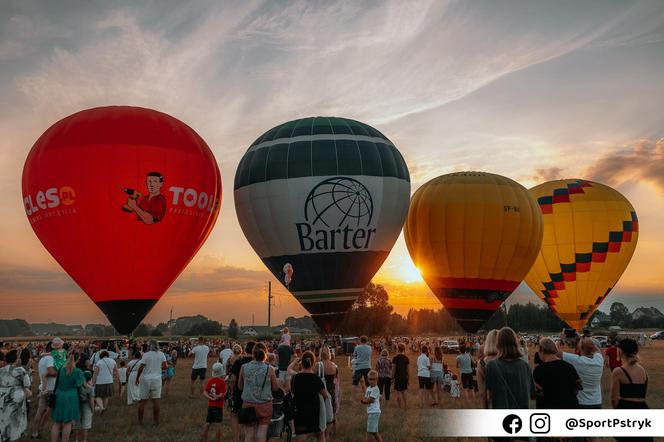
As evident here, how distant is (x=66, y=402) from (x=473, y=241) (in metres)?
18.6

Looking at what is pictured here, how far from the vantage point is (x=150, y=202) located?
18.6 meters

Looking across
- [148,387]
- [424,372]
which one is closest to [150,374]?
[148,387]

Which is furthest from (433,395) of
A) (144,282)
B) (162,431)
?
(144,282)

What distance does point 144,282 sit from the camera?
19016 mm

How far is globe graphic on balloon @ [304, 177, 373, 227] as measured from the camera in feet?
69.4

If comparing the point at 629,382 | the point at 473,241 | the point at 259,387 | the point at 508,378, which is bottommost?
the point at 259,387

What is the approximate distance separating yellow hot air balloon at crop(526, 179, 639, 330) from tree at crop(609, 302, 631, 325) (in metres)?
118

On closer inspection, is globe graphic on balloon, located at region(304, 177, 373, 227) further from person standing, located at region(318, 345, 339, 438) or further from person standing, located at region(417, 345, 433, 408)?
person standing, located at region(318, 345, 339, 438)

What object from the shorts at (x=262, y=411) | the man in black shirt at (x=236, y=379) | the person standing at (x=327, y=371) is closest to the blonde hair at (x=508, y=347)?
the shorts at (x=262, y=411)

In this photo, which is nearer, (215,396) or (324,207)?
(215,396)

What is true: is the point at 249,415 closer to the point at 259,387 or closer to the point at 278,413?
the point at 259,387

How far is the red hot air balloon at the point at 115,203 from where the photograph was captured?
18391 mm

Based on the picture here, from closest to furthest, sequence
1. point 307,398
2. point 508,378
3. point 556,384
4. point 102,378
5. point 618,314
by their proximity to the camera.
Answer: point 508,378 → point 556,384 → point 307,398 → point 102,378 → point 618,314

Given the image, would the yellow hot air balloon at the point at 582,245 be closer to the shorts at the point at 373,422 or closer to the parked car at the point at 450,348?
the parked car at the point at 450,348
